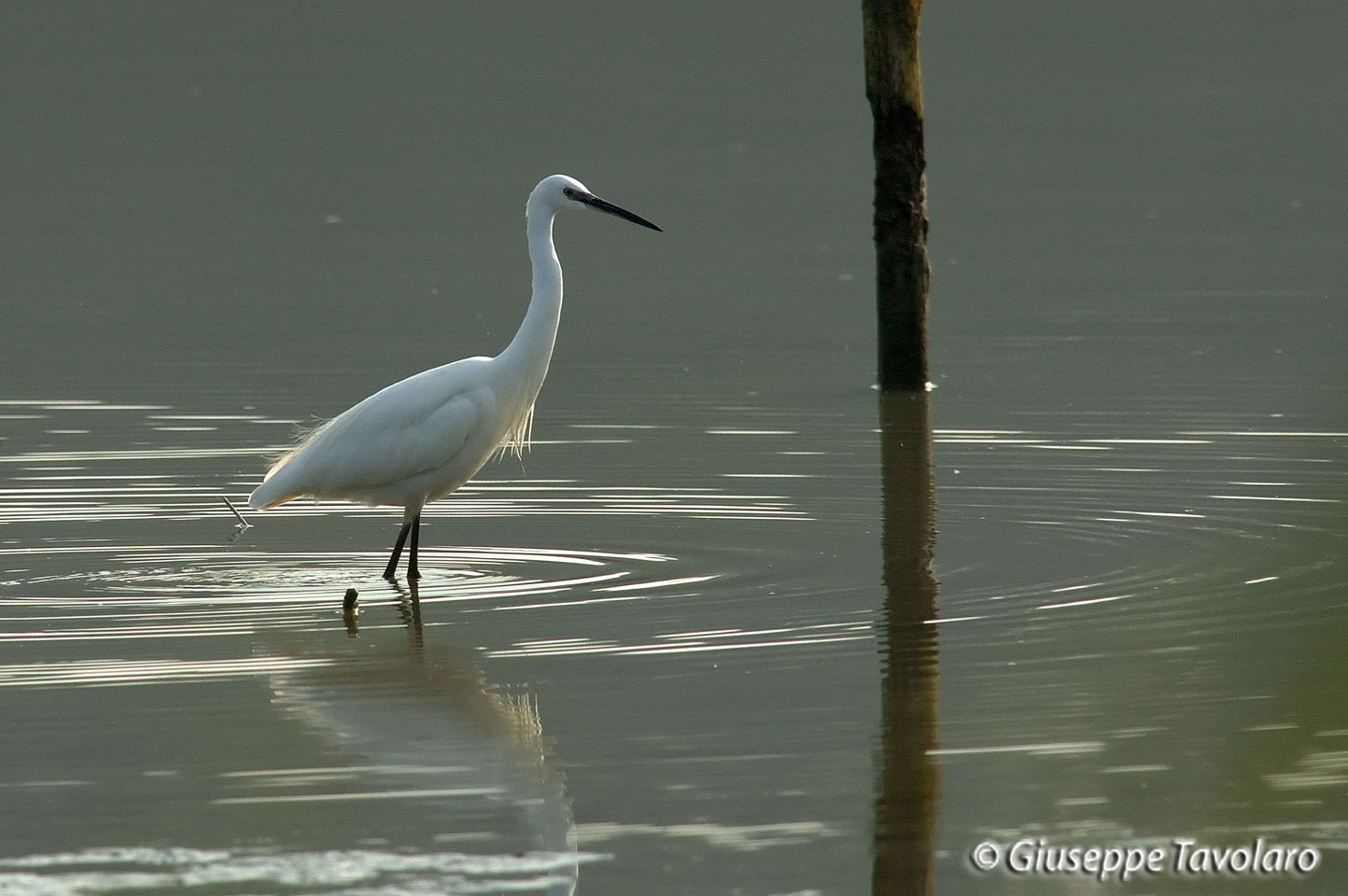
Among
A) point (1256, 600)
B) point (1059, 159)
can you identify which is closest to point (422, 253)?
point (1059, 159)

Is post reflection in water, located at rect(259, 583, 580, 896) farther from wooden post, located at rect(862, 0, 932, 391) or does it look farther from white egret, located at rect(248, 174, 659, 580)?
wooden post, located at rect(862, 0, 932, 391)

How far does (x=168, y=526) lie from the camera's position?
10.4 meters

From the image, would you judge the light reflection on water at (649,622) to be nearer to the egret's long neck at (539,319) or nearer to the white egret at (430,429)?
the white egret at (430,429)

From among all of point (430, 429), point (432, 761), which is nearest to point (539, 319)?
point (430, 429)

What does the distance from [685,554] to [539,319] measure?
50.8 inches

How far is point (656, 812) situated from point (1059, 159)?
31.0 m

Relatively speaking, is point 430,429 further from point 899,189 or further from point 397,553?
point 899,189

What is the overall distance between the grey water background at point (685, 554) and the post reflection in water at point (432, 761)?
2 cm

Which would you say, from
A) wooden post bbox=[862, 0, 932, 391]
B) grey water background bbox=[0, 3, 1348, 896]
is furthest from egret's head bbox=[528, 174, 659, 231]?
wooden post bbox=[862, 0, 932, 391]

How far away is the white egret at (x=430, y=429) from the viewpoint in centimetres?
936

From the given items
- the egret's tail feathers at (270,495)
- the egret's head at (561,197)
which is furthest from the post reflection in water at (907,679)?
the egret's tail feathers at (270,495)

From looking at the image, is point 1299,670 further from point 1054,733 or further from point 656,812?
point 1054,733

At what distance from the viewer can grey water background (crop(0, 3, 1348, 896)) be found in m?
5.09

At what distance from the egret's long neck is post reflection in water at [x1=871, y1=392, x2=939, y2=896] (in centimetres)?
184
